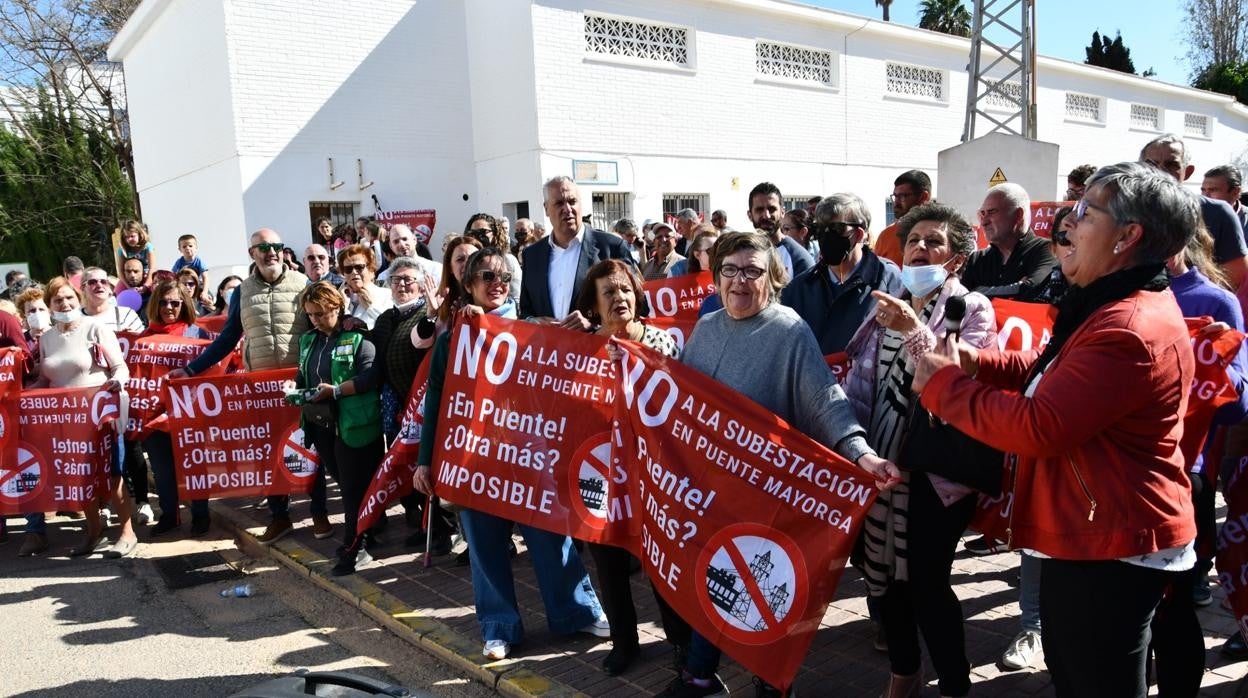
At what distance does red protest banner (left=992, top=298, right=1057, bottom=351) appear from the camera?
12.4 ft

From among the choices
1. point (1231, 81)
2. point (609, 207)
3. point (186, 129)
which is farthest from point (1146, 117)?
point (186, 129)

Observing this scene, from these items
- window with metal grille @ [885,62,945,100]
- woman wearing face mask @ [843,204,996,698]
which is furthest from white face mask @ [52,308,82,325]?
window with metal grille @ [885,62,945,100]

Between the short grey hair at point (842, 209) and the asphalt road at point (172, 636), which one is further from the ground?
the short grey hair at point (842, 209)

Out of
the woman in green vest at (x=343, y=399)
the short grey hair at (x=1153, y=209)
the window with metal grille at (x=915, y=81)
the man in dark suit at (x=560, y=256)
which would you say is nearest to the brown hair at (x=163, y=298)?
the woman in green vest at (x=343, y=399)

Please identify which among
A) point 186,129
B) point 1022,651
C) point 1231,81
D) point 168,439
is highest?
point 1231,81

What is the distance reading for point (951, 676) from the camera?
10.1ft

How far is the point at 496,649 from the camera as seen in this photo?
4.13 meters

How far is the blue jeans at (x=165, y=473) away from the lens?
667cm

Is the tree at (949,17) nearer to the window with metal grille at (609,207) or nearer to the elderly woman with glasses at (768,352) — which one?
the window with metal grille at (609,207)

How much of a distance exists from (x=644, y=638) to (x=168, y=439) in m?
4.59

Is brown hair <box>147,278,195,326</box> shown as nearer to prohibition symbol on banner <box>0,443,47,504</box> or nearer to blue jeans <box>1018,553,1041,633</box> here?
prohibition symbol on banner <box>0,443,47,504</box>

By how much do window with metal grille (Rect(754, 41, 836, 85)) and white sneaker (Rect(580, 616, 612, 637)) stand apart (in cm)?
1762

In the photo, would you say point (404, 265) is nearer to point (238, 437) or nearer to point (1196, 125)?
point (238, 437)

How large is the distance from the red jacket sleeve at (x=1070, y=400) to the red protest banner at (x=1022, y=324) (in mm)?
1694
